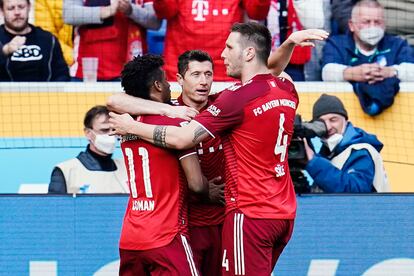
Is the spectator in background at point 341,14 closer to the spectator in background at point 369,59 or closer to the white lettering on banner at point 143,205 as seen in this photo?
the spectator in background at point 369,59

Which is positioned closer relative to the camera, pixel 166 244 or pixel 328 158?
pixel 166 244

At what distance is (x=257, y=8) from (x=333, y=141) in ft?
5.54

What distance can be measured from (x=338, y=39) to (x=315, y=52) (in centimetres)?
30

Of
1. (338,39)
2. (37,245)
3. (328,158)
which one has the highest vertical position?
(338,39)

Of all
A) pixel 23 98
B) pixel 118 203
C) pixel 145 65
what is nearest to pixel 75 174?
pixel 118 203

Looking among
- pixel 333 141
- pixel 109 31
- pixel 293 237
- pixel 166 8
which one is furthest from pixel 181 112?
pixel 109 31

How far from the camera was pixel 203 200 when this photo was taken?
7684 millimetres

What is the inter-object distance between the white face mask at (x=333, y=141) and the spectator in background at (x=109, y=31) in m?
2.27

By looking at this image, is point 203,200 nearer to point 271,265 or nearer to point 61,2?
point 271,265

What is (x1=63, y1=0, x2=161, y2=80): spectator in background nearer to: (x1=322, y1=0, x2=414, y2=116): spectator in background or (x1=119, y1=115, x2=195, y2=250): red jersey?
(x1=322, y1=0, x2=414, y2=116): spectator in background

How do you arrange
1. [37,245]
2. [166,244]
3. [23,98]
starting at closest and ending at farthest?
[166,244], [37,245], [23,98]

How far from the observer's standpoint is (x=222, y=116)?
7.28m

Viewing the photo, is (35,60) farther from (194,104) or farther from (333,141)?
(194,104)

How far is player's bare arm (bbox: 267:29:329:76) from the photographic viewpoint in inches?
291
